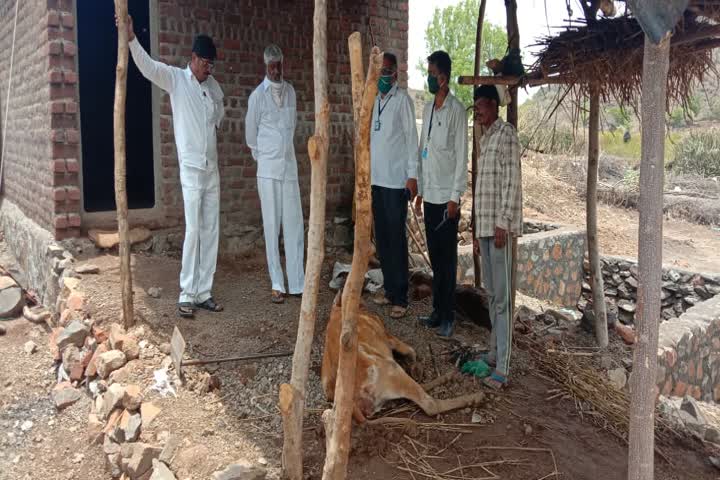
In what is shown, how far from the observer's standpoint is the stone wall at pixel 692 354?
640 cm

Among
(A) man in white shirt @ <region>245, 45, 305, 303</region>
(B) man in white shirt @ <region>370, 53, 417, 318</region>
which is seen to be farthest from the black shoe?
(A) man in white shirt @ <region>245, 45, 305, 303</region>

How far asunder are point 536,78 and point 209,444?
329 cm

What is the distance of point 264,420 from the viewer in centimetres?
391

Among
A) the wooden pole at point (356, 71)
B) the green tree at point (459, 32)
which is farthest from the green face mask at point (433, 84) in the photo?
the green tree at point (459, 32)

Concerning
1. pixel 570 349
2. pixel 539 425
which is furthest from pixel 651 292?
pixel 570 349

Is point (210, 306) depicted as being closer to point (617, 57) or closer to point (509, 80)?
point (509, 80)

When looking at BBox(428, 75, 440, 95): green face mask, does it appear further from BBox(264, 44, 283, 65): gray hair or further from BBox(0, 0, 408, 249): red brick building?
BBox(0, 0, 408, 249): red brick building

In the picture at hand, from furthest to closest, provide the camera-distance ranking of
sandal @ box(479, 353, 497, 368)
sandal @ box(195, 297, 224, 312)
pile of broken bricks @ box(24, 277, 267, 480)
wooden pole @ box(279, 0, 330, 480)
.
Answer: sandal @ box(195, 297, 224, 312), sandal @ box(479, 353, 497, 368), pile of broken bricks @ box(24, 277, 267, 480), wooden pole @ box(279, 0, 330, 480)

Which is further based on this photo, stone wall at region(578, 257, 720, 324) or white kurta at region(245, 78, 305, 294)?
stone wall at region(578, 257, 720, 324)

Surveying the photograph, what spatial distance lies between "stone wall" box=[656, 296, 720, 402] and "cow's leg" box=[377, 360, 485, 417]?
3.12 metres

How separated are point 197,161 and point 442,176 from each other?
199 cm

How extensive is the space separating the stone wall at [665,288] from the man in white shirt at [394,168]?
5.06 meters

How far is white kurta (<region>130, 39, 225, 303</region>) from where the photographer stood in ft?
17.1

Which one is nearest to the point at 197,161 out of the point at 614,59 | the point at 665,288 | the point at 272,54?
the point at 272,54
